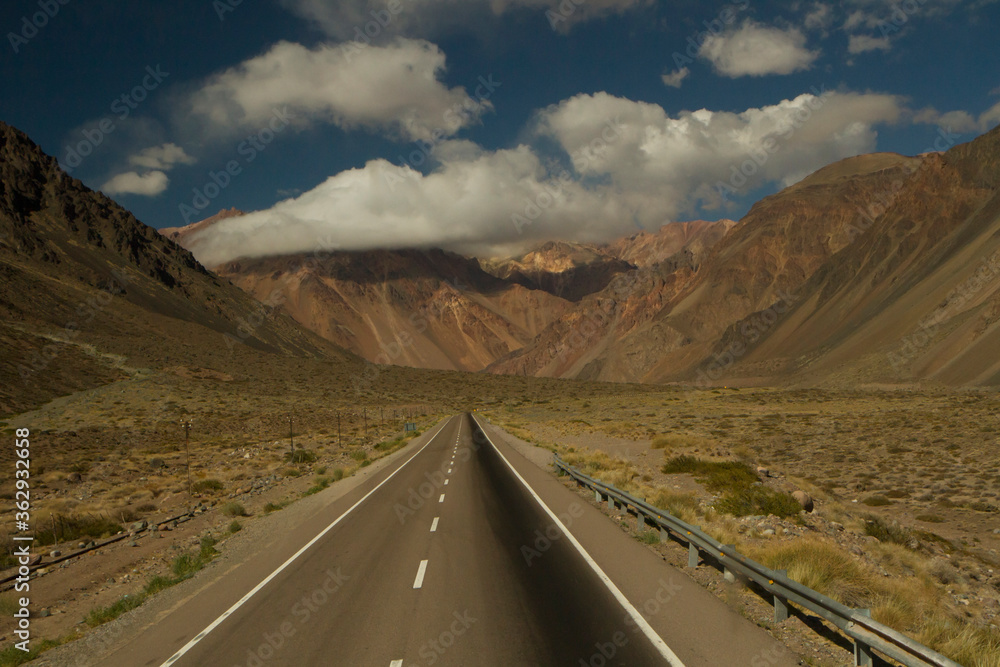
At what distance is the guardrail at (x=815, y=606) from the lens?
5.34 m

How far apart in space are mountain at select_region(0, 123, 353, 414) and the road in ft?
193

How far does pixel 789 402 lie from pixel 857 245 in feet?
308

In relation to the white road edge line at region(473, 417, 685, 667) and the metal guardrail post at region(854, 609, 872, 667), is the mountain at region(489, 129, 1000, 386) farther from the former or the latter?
the metal guardrail post at region(854, 609, 872, 667)

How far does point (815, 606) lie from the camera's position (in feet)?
22.1

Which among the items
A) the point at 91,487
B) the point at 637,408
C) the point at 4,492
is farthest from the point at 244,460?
the point at 637,408

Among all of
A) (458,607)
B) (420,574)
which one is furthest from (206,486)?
(458,607)

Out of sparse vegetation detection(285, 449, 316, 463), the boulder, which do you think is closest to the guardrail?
the boulder

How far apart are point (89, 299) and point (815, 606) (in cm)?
11825

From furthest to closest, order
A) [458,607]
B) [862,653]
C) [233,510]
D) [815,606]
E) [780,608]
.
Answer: [233,510] < [458,607] < [780,608] < [815,606] < [862,653]

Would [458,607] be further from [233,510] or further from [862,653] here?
[233,510]

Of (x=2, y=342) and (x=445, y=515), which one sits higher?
(x=2, y=342)

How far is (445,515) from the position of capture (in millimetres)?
15695

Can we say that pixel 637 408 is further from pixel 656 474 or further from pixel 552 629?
pixel 552 629

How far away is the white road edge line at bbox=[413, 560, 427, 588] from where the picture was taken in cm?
954
